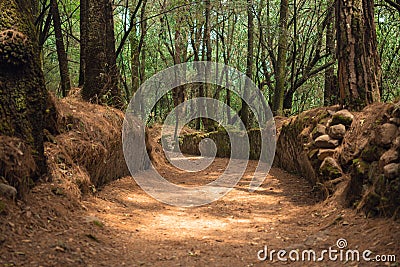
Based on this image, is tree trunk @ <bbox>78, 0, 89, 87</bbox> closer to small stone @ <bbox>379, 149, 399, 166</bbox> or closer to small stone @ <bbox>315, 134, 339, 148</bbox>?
small stone @ <bbox>315, 134, 339, 148</bbox>

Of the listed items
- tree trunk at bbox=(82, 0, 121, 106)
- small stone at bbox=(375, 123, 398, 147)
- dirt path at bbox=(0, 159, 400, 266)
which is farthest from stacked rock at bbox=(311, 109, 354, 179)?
tree trunk at bbox=(82, 0, 121, 106)

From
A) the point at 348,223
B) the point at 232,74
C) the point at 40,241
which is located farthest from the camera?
the point at 232,74

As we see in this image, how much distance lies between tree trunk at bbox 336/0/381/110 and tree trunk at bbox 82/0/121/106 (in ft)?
16.1

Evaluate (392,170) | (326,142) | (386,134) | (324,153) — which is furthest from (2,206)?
(326,142)

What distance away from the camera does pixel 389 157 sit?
13.1ft

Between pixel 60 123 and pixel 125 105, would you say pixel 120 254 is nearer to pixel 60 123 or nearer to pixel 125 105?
pixel 60 123

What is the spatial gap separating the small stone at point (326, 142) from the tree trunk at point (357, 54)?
70 cm

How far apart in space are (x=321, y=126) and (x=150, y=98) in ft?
81.6

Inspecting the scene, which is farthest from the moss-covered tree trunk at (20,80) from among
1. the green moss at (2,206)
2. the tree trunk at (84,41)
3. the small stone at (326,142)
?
the small stone at (326,142)

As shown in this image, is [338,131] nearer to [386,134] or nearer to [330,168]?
[330,168]

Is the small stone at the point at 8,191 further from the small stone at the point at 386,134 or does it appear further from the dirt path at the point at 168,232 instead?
the small stone at the point at 386,134

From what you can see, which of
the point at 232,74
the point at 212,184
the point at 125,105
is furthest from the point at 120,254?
the point at 232,74

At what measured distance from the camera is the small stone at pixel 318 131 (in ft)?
21.4

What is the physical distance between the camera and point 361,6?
20.8ft
